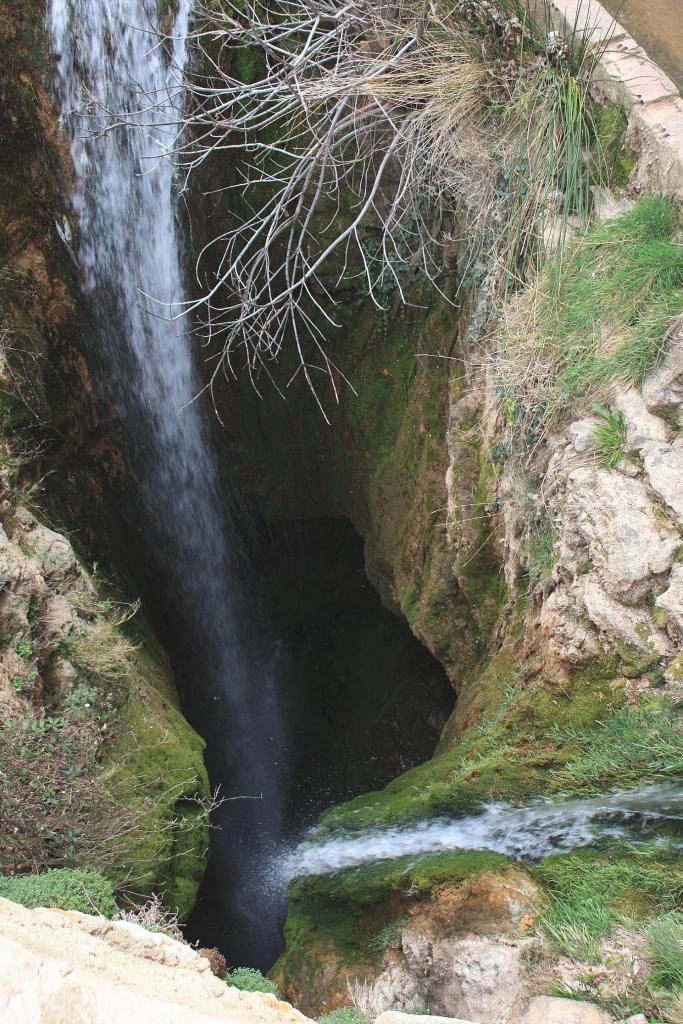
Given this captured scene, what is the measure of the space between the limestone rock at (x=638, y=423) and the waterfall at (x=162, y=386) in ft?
7.07

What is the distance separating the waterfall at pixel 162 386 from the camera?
4.61 meters

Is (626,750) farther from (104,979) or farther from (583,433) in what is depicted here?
(104,979)

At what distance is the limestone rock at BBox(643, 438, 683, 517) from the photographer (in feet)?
9.54

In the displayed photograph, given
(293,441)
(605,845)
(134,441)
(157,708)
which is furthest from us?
(293,441)

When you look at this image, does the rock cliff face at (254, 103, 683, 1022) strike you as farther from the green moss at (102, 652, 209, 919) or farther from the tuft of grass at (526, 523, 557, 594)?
the green moss at (102, 652, 209, 919)

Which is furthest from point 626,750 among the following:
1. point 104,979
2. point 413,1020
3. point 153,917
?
point 153,917

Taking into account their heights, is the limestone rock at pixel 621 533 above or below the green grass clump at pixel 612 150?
below

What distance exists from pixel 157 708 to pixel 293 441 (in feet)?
9.48

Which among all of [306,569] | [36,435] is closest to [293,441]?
[306,569]

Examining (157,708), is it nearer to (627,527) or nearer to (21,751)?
(21,751)

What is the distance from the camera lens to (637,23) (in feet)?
11.9

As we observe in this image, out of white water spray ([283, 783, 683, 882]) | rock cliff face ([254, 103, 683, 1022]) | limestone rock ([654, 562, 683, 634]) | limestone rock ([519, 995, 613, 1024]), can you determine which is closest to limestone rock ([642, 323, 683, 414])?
rock cliff face ([254, 103, 683, 1022])

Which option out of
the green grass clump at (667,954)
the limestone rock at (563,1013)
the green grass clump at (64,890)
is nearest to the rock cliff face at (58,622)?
the green grass clump at (64,890)

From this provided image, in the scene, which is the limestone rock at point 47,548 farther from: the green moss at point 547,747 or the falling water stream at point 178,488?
the green moss at point 547,747
